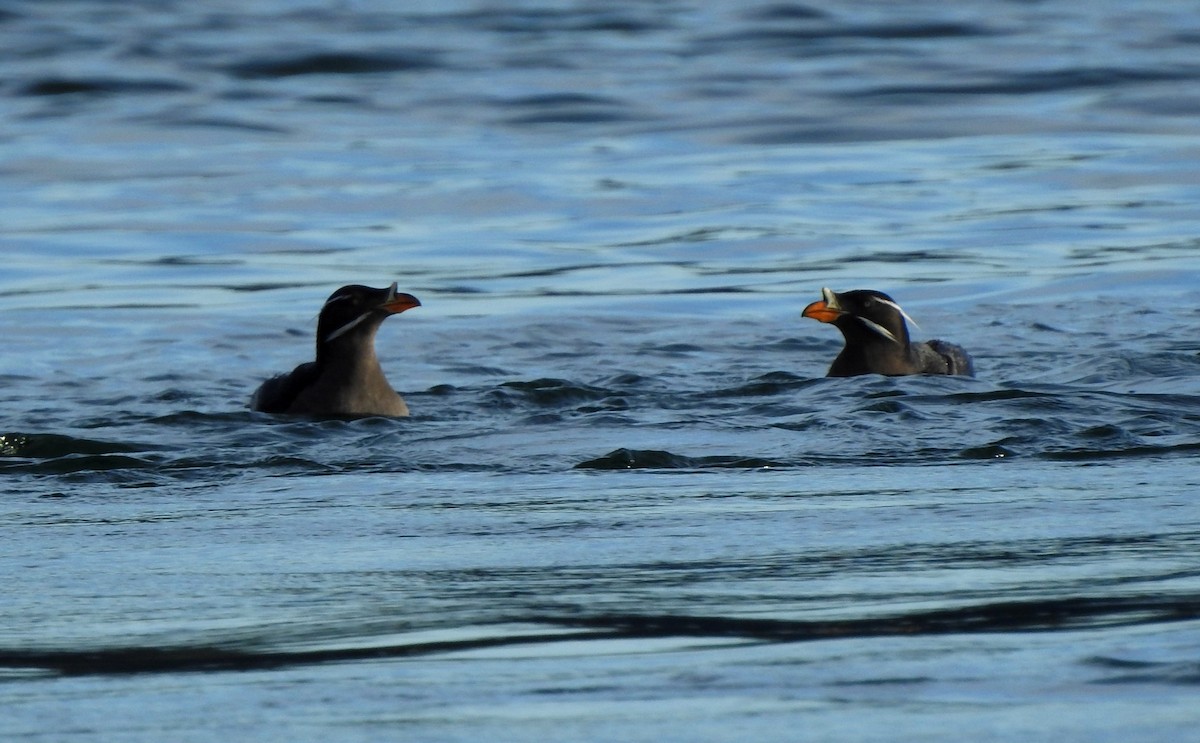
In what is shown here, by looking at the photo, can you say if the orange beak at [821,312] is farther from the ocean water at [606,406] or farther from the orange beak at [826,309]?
the ocean water at [606,406]

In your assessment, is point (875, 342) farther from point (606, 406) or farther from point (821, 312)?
point (606, 406)

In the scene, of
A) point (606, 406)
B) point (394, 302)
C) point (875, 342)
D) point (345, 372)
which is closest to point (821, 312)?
point (875, 342)

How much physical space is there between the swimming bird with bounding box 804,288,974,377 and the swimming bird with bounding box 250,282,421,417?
212 centimetres

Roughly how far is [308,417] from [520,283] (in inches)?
213

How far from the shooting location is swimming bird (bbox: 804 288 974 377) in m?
11.3

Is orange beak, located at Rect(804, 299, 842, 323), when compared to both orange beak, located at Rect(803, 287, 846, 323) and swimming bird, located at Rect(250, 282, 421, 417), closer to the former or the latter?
orange beak, located at Rect(803, 287, 846, 323)

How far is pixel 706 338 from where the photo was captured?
13.3 metres

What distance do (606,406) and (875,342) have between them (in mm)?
1573

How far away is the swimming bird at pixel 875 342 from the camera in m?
11.3

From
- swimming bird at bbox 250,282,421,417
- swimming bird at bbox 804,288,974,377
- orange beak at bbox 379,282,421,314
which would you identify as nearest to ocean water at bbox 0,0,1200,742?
swimming bird at bbox 250,282,421,417

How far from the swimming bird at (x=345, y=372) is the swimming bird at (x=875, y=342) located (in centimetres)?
212

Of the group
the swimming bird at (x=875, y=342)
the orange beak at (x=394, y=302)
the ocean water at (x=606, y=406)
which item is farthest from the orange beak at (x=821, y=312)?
the orange beak at (x=394, y=302)

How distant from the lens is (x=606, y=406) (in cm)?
1055

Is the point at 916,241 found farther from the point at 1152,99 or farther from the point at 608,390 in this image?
the point at 1152,99
